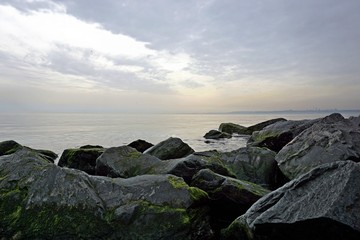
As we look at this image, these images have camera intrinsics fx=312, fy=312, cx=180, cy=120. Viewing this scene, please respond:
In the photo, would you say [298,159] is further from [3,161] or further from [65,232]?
[3,161]

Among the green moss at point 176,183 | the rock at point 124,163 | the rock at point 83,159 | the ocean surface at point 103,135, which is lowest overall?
the ocean surface at point 103,135

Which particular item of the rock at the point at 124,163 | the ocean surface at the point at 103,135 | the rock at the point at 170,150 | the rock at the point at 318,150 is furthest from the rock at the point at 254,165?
the ocean surface at the point at 103,135

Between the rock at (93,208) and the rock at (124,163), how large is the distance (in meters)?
3.96

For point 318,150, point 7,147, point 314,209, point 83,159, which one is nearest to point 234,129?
point 83,159

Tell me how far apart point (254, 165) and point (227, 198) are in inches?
199

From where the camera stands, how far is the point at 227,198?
8633mm

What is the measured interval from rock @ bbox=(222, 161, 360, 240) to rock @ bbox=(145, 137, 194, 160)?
1018cm

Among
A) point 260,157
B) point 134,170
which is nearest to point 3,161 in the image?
point 134,170

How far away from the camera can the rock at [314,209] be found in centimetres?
539

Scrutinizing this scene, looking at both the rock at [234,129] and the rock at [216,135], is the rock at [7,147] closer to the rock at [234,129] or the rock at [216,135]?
the rock at [216,135]

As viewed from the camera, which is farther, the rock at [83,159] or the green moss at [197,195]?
the rock at [83,159]

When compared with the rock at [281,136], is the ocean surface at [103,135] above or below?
below

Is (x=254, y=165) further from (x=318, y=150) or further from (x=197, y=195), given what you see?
(x=197, y=195)

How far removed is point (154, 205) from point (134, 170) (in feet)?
15.8
